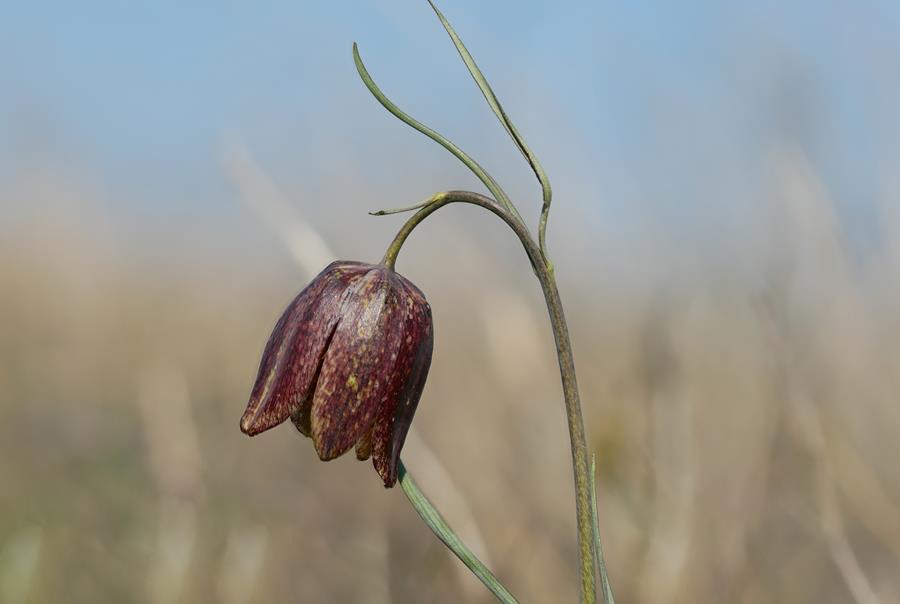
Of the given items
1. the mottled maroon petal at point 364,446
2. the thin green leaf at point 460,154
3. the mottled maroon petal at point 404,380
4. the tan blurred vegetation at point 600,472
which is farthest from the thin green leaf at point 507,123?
the tan blurred vegetation at point 600,472

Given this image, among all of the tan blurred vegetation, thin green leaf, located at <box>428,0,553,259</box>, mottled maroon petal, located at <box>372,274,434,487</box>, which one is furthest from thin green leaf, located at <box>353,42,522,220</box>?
the tan blurred vegetation

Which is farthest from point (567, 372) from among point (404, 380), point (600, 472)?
point (600, 472)

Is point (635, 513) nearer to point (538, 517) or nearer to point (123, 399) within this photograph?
point (538, 517)

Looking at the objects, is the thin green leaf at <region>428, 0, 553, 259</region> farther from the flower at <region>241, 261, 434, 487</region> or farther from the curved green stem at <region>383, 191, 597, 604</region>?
the flower at <region>241, 261, 434, 487</region>

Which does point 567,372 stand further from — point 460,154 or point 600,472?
point 600,472

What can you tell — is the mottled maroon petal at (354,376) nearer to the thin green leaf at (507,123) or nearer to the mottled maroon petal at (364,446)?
the mottled maroon petal at (364,446)

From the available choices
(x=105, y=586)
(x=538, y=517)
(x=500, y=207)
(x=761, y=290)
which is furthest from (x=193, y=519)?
(x=500, y=207)

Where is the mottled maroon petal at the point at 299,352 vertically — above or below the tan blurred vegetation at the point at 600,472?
above
